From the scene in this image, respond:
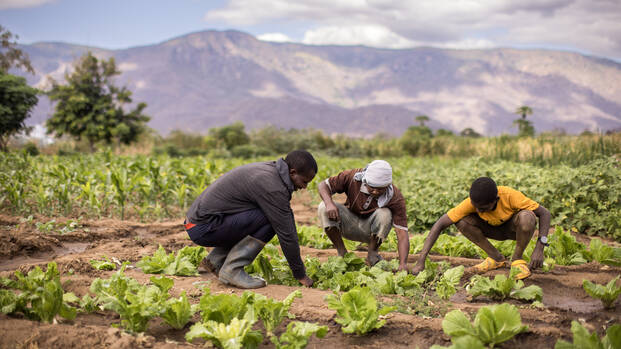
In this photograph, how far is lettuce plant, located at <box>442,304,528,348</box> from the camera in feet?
8.16

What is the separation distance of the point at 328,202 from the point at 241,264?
982mm

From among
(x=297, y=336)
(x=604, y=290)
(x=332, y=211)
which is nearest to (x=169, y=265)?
(x=332, y=211)

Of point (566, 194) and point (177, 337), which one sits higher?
point (566, 194)

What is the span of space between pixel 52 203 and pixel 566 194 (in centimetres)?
848

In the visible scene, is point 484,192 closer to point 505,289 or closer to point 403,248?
point 505,289

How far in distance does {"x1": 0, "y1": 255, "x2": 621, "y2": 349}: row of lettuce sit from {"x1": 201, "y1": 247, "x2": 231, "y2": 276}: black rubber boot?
0.93m

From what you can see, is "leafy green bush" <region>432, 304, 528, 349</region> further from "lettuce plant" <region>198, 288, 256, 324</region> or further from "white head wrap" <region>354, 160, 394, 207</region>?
"white head wrap" <region>354, 160, 394, 207</region>

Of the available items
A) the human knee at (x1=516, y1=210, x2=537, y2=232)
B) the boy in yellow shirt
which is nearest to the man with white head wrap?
the boy in yellow shirt

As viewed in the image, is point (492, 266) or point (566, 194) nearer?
point (492, 266)

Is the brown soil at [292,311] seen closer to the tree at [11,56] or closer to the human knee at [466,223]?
the human knee at [466,223]

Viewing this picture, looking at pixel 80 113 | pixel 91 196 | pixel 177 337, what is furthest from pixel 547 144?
pixel 80 113

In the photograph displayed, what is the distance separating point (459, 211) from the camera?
3922 millimetres

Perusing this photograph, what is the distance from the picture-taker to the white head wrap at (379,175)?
390cm

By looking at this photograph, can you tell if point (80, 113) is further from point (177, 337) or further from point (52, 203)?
point (177, 337)
